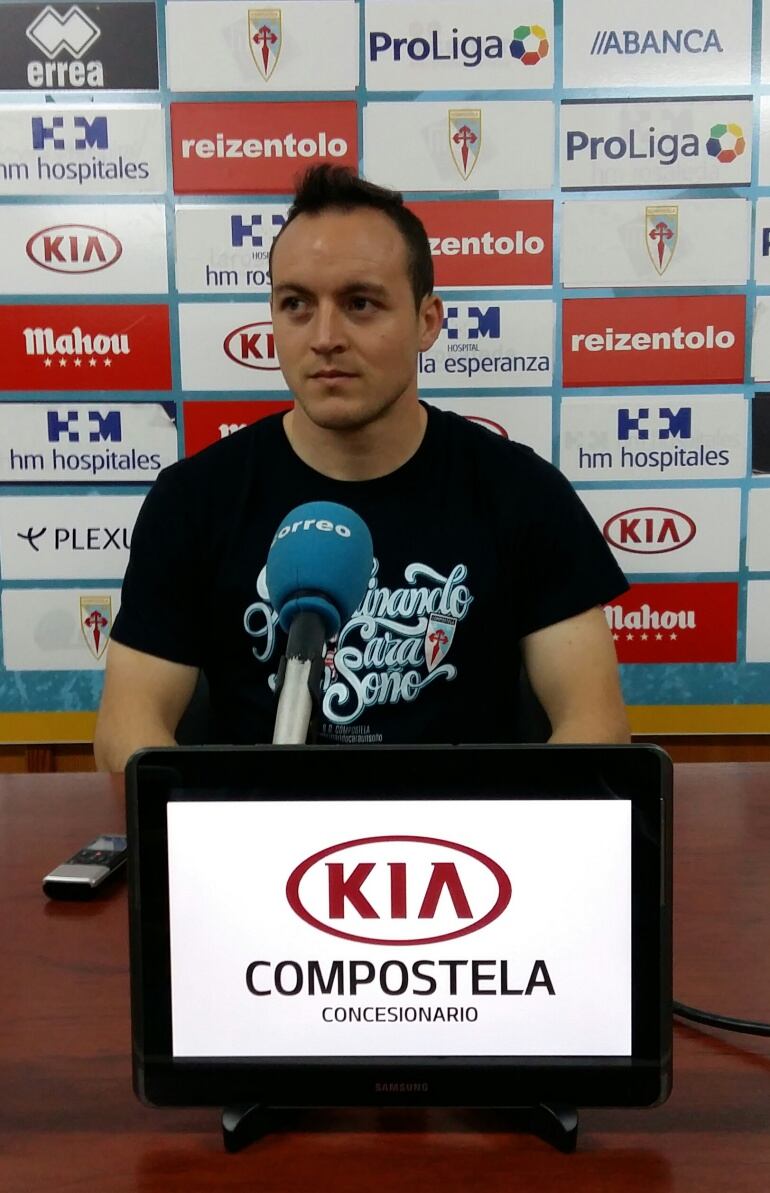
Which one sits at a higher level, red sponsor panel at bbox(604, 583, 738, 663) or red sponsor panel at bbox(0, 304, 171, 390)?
red sponsor panel at bbox(0, 304, 171, 390)

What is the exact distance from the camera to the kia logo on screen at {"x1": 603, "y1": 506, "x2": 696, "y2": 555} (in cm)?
212

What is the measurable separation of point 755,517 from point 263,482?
3.67 feet

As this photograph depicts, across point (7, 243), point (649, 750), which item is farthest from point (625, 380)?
point (649, 750)

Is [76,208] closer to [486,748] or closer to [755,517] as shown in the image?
[755,517]

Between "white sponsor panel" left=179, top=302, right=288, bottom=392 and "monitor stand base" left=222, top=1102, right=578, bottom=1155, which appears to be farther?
"white sponsor panel" left=179, top=302, right=288, bottom=392

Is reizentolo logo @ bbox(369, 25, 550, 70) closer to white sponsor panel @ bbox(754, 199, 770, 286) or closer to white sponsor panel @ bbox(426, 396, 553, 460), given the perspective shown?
white sponsor panel @ bbox(754, 199, 770, 286)

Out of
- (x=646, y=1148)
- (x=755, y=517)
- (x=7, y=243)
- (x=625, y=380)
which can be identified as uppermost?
(x=7, y=243)

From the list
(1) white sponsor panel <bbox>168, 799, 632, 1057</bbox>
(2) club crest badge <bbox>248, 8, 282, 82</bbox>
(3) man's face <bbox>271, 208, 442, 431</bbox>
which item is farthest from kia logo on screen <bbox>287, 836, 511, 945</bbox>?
(2) club crest badge <bbox>248, 8, 282, 82</bbox>

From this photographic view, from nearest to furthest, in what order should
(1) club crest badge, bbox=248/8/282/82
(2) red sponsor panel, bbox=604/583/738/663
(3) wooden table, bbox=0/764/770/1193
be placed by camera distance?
(3) wooden table, bbox=0/764/770/1193, (1) club crest badge, bbox=248/8/282/82, (2) red sponsor panel, bbox=604/583/738/663

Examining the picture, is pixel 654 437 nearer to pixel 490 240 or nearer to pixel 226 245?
pixel 490 240

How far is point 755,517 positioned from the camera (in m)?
2.12

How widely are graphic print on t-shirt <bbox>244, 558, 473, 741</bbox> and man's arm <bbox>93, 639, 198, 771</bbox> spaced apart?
0.37 ft

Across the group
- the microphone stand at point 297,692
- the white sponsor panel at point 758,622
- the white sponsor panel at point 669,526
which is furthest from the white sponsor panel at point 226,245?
the microphone stand at point 297,692

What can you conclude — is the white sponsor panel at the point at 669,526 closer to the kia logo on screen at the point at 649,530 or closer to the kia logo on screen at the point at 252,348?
the kia logo on screen at the point at 649,530
